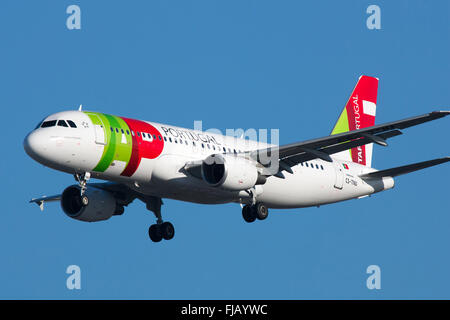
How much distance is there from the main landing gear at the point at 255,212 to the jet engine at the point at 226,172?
110 inches

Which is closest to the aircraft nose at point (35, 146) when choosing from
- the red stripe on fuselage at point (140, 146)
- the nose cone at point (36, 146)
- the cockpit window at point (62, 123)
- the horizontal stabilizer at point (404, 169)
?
the nose cone at point (36, 146)

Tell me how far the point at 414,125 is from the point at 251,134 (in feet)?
40.5

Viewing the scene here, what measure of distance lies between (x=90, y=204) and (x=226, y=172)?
27.4 feet

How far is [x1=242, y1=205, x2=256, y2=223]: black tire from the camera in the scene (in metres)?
→ 47.4

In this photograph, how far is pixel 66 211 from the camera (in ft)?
155

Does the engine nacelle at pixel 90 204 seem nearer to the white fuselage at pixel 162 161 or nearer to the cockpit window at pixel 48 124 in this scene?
the white fuselage at pixel 162 161

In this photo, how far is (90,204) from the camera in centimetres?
4772

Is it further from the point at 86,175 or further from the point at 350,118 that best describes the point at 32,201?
the point at 350,118

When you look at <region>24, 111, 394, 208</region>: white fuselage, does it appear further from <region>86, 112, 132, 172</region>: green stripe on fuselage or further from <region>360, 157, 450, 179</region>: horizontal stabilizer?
<region>360, 157, 450, 179</region>: horizontal stabilizer

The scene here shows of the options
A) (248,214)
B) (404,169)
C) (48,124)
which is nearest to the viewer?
(48,124)

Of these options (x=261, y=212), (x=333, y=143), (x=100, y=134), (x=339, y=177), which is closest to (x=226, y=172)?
(x=261, y=212)

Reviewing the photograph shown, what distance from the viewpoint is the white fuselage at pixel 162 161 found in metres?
41.2

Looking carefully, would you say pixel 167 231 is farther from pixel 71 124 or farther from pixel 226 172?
pixel 71 124

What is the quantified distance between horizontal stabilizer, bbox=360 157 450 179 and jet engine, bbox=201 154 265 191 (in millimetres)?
9809
